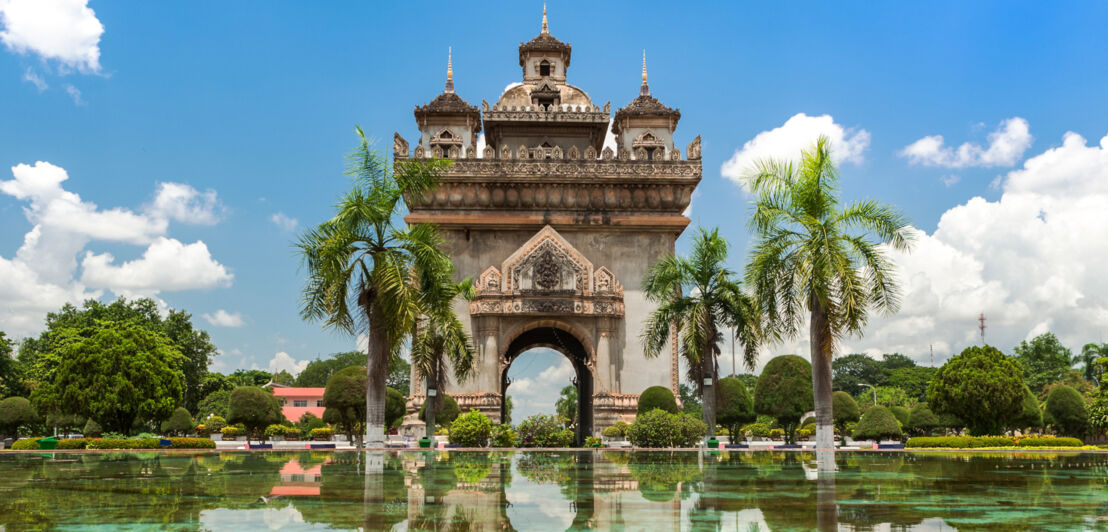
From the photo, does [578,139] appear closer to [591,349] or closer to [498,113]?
[498,113]

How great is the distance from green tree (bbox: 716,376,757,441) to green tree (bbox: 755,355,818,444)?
621 millimetres

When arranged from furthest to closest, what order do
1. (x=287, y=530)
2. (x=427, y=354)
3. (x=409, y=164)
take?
(x=427, y=354), (x=409, y=164), (x=287, y=530)

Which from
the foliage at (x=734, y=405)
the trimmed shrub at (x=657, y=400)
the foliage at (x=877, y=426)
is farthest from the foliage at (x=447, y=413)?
the foliage at (x=877, y=426)

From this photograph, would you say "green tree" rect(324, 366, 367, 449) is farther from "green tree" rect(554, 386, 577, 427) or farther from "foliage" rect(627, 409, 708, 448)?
"green tree" rect(554, 386, 577, 427)

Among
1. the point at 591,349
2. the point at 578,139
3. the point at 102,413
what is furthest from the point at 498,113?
the point at 102,413

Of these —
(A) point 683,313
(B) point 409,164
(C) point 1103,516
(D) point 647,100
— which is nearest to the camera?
(C) point 1103,516

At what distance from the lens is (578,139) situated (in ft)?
119

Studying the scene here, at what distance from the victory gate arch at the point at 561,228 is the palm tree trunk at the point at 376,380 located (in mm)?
12274

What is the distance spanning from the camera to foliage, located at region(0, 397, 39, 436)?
32.8 metres

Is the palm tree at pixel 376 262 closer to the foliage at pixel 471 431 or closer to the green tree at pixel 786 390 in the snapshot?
the foliage at pixel 471 431

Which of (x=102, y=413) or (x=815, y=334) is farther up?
(x=815, y=334)

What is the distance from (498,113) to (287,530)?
100 feet

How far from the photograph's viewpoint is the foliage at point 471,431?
928 inches

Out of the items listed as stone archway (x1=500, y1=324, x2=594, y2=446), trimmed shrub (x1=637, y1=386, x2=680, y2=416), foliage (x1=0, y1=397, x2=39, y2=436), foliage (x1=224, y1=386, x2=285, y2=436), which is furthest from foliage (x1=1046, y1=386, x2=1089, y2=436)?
foliage (x1=0, y1=397, x2=39, y2=436)
